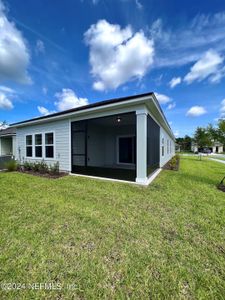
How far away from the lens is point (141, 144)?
5910 mm

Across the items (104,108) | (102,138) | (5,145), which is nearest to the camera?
(104,108)

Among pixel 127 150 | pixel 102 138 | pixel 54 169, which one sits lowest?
pixel 54 169

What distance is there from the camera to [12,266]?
1.94m

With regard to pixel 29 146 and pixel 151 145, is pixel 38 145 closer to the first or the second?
pixel 29 146

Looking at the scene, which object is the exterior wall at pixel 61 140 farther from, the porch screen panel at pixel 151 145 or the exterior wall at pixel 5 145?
the exterior wall at pixel 5 145

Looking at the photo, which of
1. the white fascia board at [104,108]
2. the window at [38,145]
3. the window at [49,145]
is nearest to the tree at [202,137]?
the white fascia board at [104,108]

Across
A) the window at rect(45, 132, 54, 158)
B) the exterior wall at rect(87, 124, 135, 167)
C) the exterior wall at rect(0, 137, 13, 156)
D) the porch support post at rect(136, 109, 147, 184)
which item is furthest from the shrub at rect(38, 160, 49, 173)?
the exterior wall at rect(0, 137, 13, 156)

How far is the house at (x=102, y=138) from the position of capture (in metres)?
6.01

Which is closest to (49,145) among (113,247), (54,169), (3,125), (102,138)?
(54,169)

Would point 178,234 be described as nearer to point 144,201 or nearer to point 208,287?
point 208,287

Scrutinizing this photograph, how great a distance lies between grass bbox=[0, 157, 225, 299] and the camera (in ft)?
5.44

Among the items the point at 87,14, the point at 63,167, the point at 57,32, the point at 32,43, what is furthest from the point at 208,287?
the point at 32,43

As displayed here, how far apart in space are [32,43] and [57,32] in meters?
1.74

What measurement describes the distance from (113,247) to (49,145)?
27.5 feet
